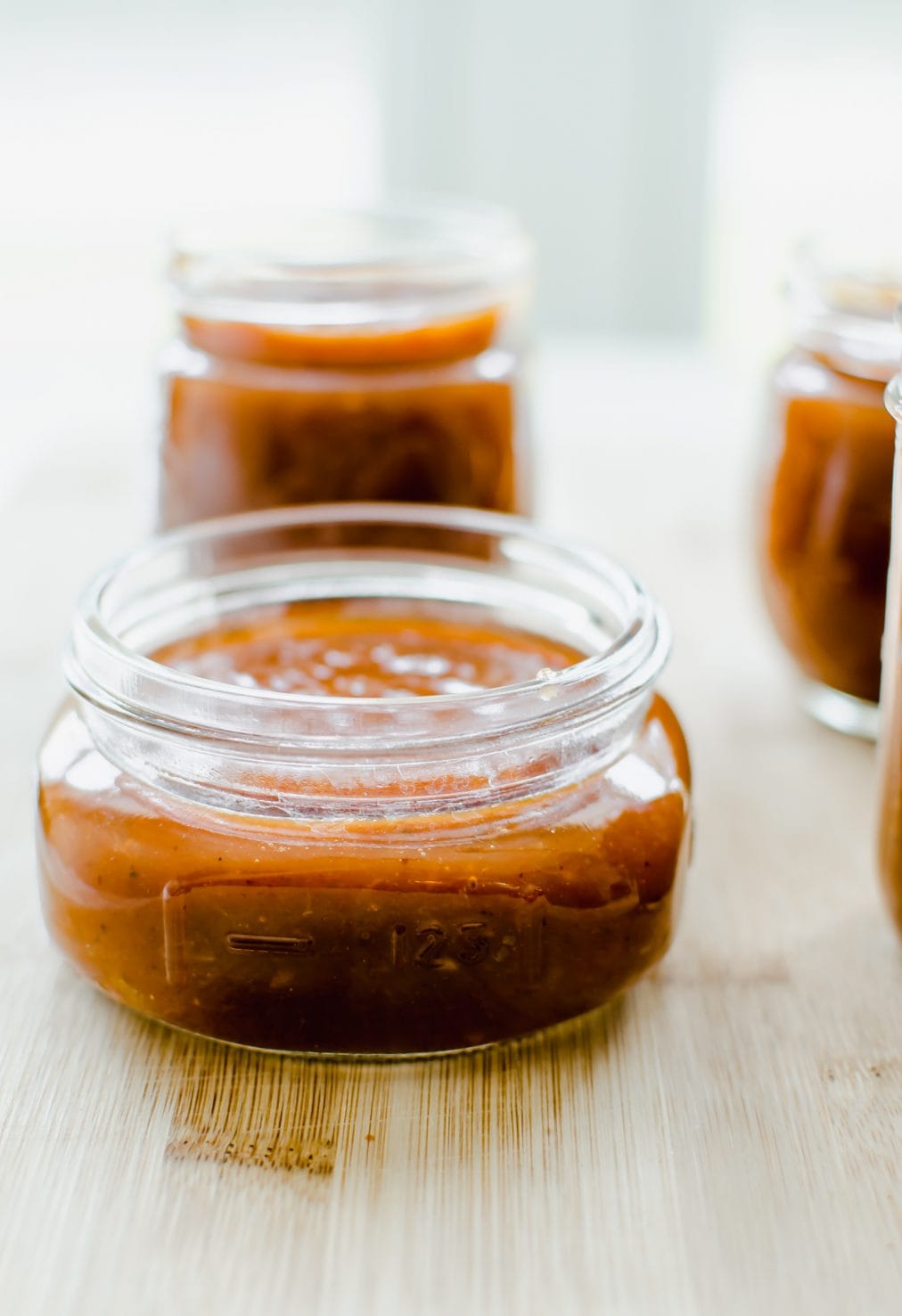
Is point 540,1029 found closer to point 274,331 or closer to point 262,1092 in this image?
point 262,1092

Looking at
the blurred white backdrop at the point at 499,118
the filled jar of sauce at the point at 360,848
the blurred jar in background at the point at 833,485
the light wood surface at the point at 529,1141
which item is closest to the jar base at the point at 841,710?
the blurred jar in background at the point at 833,485

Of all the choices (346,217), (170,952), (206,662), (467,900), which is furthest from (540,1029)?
(346,217)

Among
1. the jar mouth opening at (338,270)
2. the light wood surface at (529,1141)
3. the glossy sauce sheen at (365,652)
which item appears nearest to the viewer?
the light wood surface at (529,1141)

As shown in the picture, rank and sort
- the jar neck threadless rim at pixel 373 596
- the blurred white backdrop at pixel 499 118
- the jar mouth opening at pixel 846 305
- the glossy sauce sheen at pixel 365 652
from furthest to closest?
the blurred white backdrop at pixel 499 118 < the jar mouth opening at pixel 846 305 < the glossy sauce sheen at pixel 365 652 < the jar neck threadless rim at pixel 373 596

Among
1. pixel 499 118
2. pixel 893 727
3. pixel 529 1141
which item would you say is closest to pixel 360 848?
pixel 529 1141

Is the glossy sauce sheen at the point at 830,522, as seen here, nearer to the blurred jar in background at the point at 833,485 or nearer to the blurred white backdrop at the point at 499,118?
the blurred jar in background at the point at 833,485

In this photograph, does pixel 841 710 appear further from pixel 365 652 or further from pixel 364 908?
pixel 364 908
